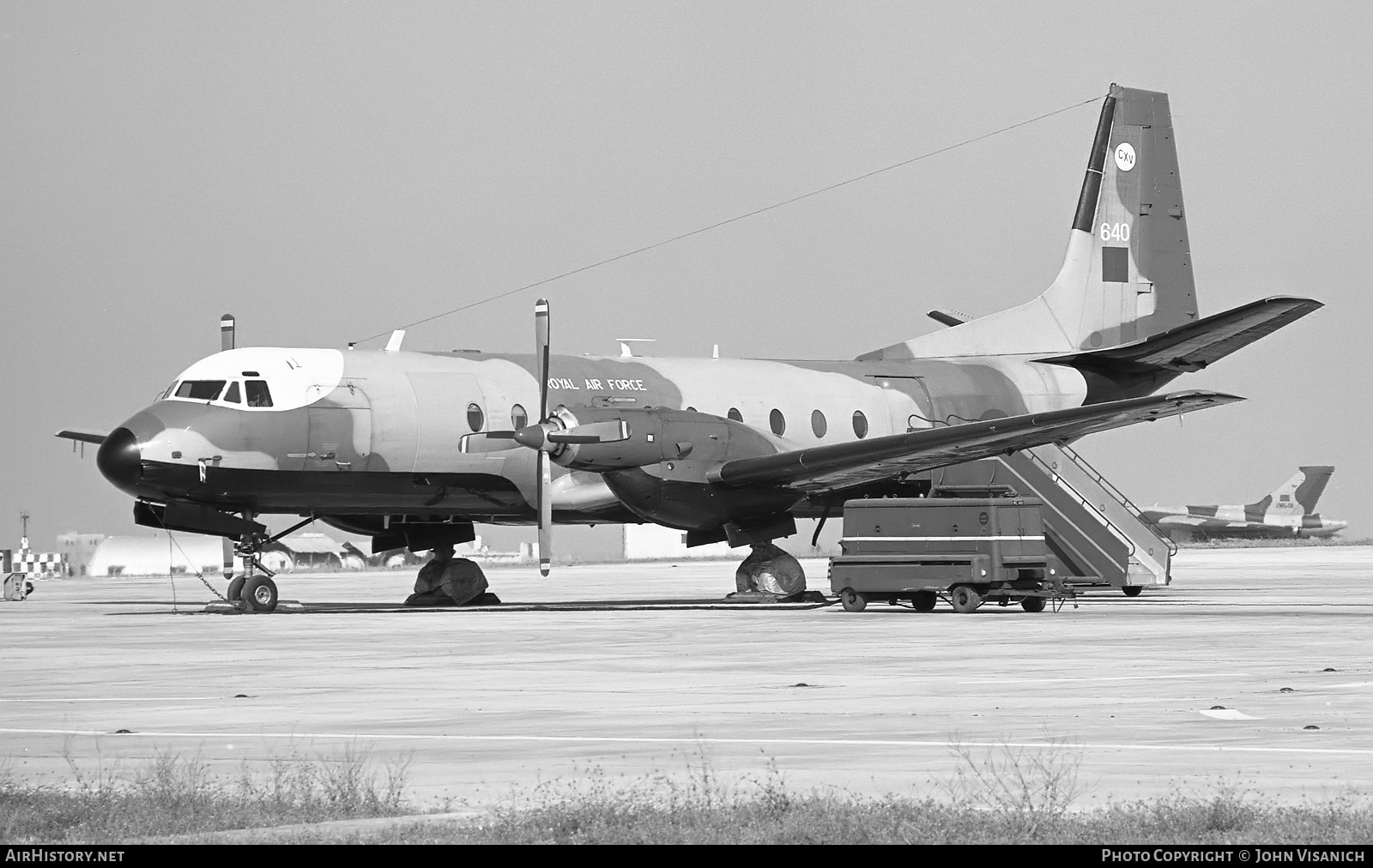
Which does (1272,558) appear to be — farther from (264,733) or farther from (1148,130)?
(264,733)

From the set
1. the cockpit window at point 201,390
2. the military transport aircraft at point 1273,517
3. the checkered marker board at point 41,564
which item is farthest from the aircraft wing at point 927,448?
the military transport aircraft at point 1273,517

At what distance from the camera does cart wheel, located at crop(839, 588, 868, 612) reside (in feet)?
84.8

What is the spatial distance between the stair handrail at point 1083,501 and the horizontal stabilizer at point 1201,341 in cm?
339

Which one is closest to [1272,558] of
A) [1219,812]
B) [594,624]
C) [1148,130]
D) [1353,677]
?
[1148,130]

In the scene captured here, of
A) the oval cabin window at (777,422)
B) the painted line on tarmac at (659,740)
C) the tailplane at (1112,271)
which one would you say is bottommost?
the painted line on tarmac at (659,740)

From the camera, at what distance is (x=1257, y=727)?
11.1 meters

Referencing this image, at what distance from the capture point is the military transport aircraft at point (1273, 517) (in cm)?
8875

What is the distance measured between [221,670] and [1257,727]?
30.3 feet

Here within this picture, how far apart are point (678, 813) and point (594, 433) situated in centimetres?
1853

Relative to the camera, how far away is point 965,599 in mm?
25125

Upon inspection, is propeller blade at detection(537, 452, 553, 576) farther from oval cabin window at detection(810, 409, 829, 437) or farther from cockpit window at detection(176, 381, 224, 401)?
oval cabin window at detection(810, 409, 829, 437)

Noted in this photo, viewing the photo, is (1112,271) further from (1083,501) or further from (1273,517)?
(1273,517)

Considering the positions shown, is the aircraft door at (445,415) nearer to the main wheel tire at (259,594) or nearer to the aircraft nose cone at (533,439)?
the aircraft nose cone at (533,439)

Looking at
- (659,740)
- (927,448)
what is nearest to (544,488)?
(927,448)
